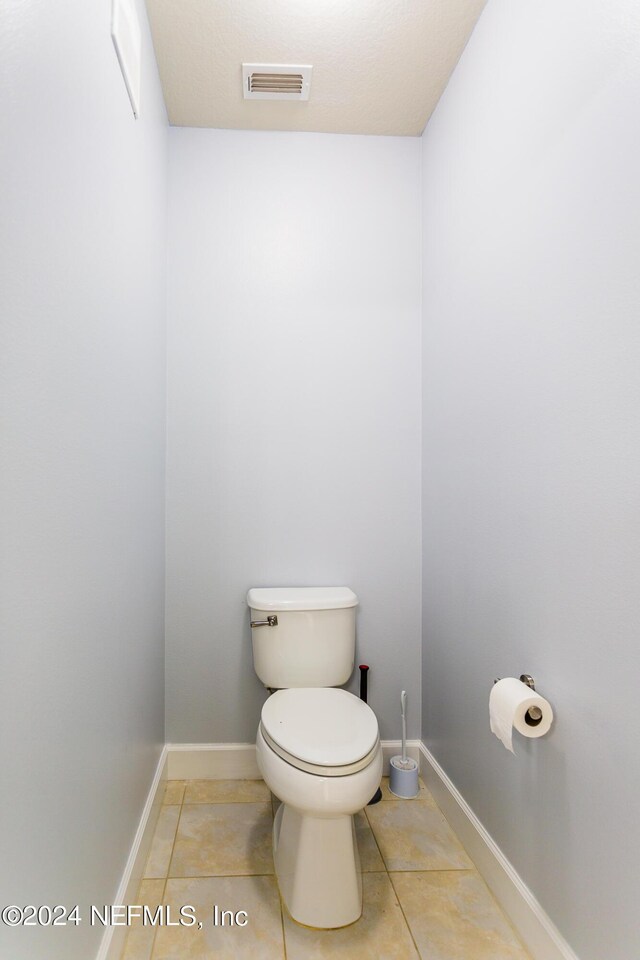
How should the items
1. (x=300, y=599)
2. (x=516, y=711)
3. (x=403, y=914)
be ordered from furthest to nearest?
(x=300, y=599) < (x=403, y=914) < (x=516, y=711)

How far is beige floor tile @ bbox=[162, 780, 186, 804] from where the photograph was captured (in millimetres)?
1999

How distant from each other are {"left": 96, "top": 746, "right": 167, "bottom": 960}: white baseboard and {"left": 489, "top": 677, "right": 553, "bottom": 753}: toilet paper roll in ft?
3.21

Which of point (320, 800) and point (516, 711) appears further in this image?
point (320, 800)

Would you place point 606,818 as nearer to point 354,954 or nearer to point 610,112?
point 354,954

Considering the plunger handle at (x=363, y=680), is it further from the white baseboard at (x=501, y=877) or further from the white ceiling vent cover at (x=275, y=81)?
the white ceiling vent cover at (x=275, y=81)

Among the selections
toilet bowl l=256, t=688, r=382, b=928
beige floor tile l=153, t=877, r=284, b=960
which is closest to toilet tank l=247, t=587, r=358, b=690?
toilet bowl l=256, t=688, r=382, b=928

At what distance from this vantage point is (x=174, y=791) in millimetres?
2061

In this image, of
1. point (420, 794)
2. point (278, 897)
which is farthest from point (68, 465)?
point (420, 794)

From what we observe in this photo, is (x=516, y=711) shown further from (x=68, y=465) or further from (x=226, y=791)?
(x=226, y=791)

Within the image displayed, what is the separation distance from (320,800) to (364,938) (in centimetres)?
38

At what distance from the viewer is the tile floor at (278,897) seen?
1.36 metres

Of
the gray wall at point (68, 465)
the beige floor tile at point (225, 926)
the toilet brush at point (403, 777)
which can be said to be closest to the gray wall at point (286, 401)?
the toilet brush at point (403, 777)

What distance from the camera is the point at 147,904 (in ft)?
4.87

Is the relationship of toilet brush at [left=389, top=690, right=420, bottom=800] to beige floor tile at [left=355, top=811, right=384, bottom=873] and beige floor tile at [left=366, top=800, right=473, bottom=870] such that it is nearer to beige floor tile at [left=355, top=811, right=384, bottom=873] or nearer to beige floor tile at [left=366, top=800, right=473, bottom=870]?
beige floor tile at [left=366, top=800, right=473, bottom=870]
